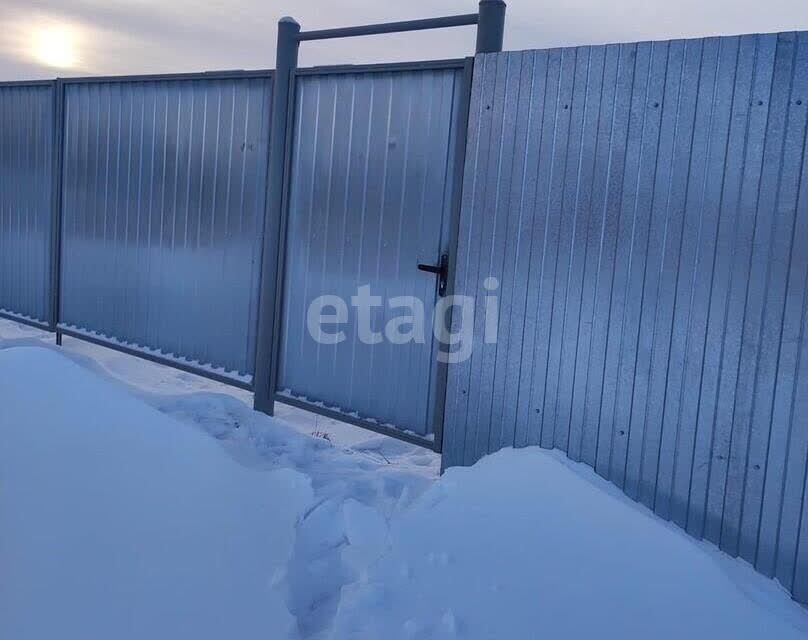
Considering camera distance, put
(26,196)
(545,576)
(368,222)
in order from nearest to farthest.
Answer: (545,576)
(368,222)
(26,196)

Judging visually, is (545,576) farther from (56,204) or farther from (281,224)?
(56,204)

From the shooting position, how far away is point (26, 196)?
7445mm

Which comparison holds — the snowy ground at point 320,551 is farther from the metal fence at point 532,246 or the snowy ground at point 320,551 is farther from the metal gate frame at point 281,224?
the metal gate frame at point 281,224

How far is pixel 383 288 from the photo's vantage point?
4.69 m

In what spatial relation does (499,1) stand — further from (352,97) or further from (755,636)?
(755,636)

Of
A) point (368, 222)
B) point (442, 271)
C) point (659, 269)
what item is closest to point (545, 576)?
point (659, 269)

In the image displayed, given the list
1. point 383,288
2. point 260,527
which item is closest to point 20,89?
point 383,288

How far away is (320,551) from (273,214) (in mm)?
2521

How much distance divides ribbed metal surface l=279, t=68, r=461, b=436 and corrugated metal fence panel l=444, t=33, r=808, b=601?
347 mm

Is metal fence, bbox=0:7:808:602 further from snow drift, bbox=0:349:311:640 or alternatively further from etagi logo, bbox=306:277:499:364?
snow drift, bbox=0:349:311:640

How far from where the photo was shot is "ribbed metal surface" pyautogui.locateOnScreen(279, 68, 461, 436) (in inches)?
176

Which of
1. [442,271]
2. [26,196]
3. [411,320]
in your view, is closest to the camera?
[442,271]

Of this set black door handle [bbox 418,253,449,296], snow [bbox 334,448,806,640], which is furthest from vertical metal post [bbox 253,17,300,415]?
snow [bbox 334,448,806,640]

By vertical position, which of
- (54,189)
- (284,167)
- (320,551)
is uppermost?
(284,167)
